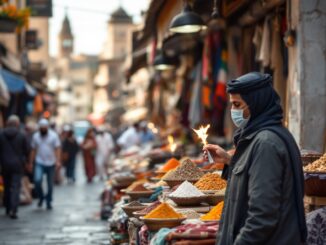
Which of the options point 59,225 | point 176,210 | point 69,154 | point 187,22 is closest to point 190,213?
point 176,210

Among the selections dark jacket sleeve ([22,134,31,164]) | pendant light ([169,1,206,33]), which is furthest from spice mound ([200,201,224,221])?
dark jacket sleeve ([22,134,31,164])

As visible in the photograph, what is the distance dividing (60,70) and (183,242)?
14758 centimetres

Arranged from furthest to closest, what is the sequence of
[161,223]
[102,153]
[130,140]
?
1. [102,153]
2. [130,140]
3. [161,223]

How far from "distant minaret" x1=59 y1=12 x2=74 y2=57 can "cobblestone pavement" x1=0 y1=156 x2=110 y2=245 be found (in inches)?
5402

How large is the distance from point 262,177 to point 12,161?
1123 cm

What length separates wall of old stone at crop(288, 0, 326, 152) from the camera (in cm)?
928

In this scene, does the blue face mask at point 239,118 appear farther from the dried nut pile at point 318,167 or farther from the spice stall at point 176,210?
the dried nut pile at point 318,167

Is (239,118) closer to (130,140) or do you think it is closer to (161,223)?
(161,223)

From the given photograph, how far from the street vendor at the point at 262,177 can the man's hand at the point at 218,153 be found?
0.56 metres

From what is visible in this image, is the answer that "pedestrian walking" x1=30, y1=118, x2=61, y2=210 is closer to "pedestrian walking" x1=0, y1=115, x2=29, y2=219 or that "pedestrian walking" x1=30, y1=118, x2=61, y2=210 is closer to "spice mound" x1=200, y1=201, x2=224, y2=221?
"pedestrian walking" x1=0, y1=115, x2=29, y2=219

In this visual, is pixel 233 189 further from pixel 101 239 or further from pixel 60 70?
pixel 60 70

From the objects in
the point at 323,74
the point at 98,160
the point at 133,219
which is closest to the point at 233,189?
the point at 133,219

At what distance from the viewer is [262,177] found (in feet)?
15.3

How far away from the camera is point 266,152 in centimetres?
471
